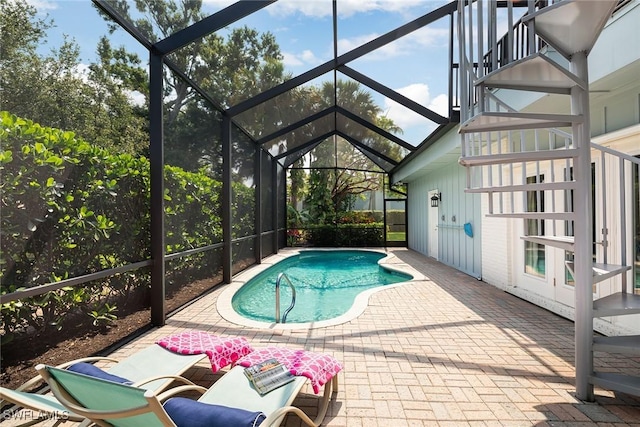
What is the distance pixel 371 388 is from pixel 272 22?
5162 mm

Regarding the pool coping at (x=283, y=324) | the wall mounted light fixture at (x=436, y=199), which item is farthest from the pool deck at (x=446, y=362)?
the wall mounted light fixture at (x=436, y=199)

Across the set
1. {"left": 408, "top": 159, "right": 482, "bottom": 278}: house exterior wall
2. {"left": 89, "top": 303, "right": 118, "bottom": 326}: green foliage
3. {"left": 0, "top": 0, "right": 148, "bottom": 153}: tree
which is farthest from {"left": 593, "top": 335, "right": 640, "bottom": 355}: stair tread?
{"left": 408, "top": 159, "right": 482, "bottom": 278}: house exterior wall

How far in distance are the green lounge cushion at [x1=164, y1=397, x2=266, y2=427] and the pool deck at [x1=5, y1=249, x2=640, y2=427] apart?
73cm

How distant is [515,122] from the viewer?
3.04m

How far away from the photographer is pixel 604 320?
4.11 metres

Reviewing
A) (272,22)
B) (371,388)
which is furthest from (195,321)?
(272,22)

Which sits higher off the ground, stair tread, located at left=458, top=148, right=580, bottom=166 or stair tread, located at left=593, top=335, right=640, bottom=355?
stair tread, located at left=458, top=148, right=580, bottom=166

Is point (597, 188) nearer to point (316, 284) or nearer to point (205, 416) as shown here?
point (205, 416)

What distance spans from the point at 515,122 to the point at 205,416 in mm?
3143

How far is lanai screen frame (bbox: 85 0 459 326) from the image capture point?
14.0 ft

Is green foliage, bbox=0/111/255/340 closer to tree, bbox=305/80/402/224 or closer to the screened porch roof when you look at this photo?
the screened porch roof

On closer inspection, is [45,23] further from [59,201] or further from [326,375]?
[326,375]

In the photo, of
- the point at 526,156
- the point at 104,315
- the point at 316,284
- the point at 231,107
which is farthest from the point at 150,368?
the point at 316,284

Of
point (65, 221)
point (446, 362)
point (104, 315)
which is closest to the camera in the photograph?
point (65, 221)
